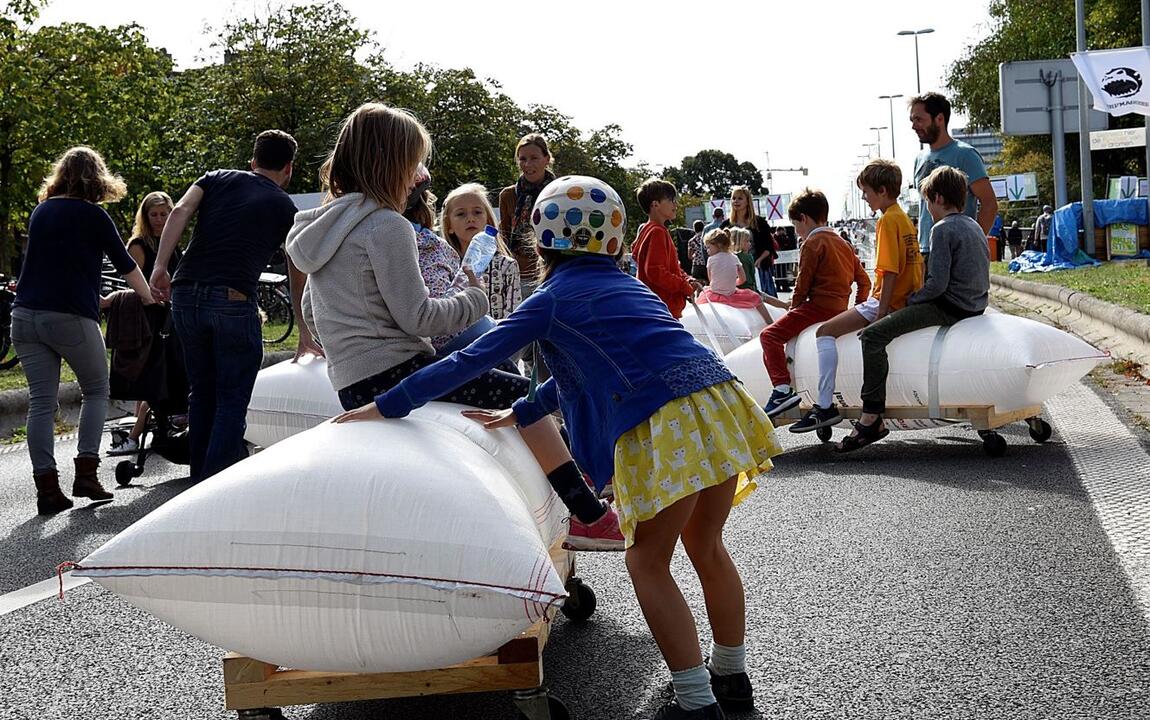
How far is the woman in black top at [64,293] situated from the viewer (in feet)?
26.2

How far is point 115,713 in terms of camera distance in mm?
4188

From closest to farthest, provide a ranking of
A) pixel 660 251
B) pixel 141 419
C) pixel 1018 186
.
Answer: pixel 141 419, pixel 660 251, pixel 1018 186

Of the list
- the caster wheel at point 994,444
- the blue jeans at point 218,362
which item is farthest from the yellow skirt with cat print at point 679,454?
the caster wheel at point 994,444

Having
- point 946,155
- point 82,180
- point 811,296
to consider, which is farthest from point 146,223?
point 946,155

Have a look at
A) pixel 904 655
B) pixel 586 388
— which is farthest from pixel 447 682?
pixel 904 655

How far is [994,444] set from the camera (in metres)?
8.30

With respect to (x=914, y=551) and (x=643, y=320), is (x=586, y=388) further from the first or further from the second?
(x=914, y=551)

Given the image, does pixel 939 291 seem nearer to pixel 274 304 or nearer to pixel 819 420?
pixel 819 420

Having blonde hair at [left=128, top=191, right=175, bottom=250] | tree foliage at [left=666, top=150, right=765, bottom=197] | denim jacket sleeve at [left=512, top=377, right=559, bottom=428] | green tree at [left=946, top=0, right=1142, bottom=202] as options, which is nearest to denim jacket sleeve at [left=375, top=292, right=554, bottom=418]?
denim jacket sleeve at [left=512, top=377, right=559, bottom=428]

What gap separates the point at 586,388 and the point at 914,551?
2504 millimetres

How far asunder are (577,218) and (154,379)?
19.1 feet

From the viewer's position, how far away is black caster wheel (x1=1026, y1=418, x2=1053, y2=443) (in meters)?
8.59

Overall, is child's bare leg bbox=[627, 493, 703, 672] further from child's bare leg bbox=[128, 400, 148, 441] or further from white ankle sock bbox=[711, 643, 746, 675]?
child's bare leg bbox=[128, 400, 148, 441]

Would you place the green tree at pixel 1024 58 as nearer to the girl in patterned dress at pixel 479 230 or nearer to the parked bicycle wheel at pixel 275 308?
the parked bicycle wheel at pixel 275 308
